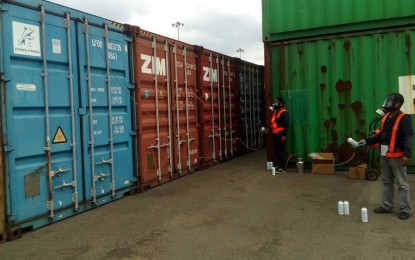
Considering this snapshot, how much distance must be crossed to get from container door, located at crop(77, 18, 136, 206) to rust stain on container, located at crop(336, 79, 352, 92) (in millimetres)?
4651

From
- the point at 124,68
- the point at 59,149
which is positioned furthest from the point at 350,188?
the point at 59,149

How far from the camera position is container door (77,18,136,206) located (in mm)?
6246

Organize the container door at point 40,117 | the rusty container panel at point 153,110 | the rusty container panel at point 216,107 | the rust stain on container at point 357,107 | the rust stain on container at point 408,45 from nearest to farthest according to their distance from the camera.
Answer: the container door at point 40,117 < the rusty container panel at point 153,110 < the rust stain on container at point 408,45 < the rust stain on container at point 357,107 < the rusty container panel at point 216,107

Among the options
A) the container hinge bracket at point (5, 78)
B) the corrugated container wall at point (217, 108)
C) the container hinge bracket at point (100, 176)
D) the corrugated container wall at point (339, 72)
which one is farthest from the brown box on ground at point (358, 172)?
the container hinge bracket at point (5, 78)

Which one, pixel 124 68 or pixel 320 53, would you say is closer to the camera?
pixel 124 68

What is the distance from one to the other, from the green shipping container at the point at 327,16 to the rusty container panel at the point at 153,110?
2.85m

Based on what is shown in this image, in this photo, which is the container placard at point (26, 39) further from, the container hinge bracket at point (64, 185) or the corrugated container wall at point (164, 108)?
the corrugated container wall at point (164, 108)

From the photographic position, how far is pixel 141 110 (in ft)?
24.7

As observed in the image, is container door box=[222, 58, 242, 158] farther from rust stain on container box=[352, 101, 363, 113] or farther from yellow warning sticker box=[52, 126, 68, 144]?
yellow warning sticker box=[52, 126, 68, 144]

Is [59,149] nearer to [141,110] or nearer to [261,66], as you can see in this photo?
[141,110]

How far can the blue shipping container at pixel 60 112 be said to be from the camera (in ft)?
16.6

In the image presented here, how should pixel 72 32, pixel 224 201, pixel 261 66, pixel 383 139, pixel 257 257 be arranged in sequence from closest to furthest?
pixel 257 257 < pixel 383 139 < pixel 72 32 < pixel 224 201 < pixel 261 66

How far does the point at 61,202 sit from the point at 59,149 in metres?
0.76

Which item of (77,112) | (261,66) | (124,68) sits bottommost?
(77,112)
